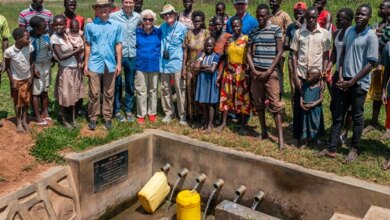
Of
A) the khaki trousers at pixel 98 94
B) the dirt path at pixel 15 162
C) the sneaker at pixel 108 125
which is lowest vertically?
→ the dirt path at pixel 15 162

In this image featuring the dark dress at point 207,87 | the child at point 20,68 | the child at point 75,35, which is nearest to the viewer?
the child at point 20,68

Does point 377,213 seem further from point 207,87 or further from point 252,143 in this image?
point 207,87

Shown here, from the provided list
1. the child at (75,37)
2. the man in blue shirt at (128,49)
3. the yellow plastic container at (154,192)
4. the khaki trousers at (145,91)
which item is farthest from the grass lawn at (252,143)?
the child at (75,37)

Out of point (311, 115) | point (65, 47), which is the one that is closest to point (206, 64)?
point (311, 115)

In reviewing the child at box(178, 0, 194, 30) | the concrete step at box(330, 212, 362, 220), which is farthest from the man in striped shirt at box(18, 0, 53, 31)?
the concrete step at box(330, 212, 362, 220)

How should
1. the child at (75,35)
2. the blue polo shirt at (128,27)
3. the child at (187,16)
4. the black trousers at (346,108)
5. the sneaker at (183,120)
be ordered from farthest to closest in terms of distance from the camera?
the child at (187,16)
the sneaker at (183,120)
the blue polo shirt at (128,27)
the child at (75,35)
the black trousers at (346,108)

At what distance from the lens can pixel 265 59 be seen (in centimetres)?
574

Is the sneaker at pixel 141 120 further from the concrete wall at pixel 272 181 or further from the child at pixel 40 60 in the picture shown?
the child at pixel 40 60

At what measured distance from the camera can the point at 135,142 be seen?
20.7ft

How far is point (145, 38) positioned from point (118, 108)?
4.08 ft

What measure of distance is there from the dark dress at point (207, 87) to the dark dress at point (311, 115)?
1.32m

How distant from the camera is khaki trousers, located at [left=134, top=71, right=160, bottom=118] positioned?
6.85 m

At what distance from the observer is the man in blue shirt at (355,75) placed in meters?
5.02

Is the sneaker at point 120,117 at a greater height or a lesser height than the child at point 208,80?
lesser
